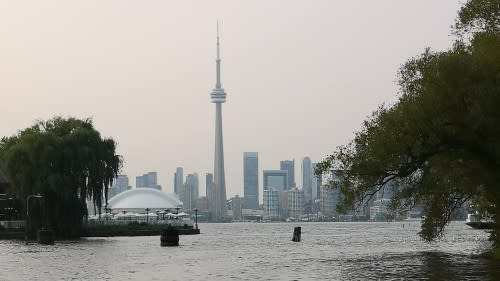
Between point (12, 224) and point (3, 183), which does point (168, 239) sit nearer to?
point (12, 224)

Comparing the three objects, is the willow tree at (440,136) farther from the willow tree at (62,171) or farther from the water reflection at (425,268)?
the willow tree at (62,171)

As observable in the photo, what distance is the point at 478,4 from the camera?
4653cm

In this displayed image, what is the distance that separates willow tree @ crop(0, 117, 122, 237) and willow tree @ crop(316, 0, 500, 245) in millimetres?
50219

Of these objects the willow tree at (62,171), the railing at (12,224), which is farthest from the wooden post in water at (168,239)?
the railing at (12,224)

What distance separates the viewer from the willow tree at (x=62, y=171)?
307 feet

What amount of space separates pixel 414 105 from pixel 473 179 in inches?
208

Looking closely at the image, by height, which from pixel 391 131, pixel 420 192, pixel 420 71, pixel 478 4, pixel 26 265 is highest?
pixel 478 4

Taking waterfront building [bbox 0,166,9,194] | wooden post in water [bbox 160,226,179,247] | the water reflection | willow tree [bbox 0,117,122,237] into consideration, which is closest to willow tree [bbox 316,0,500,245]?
the water reflection

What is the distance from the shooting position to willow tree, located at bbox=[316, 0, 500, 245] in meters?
42.1

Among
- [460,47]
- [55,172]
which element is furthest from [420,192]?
[55,172]

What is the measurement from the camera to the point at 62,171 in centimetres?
9494

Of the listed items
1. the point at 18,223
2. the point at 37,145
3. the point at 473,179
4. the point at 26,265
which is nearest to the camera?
the point at 473,179

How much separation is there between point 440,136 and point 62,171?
194ft

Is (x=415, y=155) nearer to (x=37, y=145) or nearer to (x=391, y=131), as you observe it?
(x=391, y=131)
